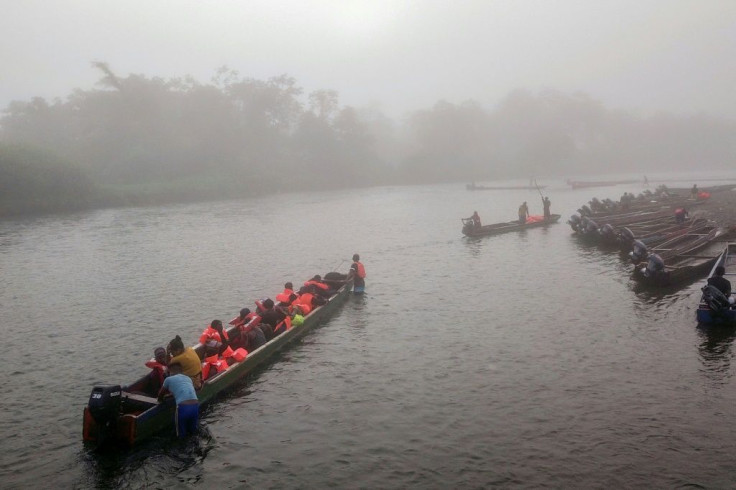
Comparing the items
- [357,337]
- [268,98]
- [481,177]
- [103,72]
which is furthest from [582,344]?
[481,177]

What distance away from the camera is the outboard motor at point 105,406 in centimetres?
1230

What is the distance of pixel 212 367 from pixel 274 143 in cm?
11322

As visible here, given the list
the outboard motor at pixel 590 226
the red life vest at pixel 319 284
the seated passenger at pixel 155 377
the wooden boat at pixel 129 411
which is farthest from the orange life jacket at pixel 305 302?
the outboard motor at pixel 590 226

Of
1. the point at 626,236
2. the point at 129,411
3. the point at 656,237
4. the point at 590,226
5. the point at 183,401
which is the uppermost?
the point at 590,226

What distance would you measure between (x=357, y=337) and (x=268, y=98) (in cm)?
10985

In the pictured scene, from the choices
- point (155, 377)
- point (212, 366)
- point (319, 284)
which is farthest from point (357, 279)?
point (155, 377)

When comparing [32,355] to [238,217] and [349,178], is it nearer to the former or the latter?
[238,217]

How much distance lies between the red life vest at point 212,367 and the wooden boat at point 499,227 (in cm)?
2814

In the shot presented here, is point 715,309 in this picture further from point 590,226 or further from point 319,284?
point 590,226

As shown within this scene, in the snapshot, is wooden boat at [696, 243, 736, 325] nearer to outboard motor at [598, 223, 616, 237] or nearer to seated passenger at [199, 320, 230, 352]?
seated passenger at [199, 320, 230, 352]

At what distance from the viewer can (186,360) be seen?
14.0 m

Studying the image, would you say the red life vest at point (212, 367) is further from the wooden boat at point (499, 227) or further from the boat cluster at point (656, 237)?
the wooden boat at point (499, 227)

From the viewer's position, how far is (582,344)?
18.7 meters

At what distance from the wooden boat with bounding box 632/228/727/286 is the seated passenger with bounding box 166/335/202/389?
1922 centimetres
